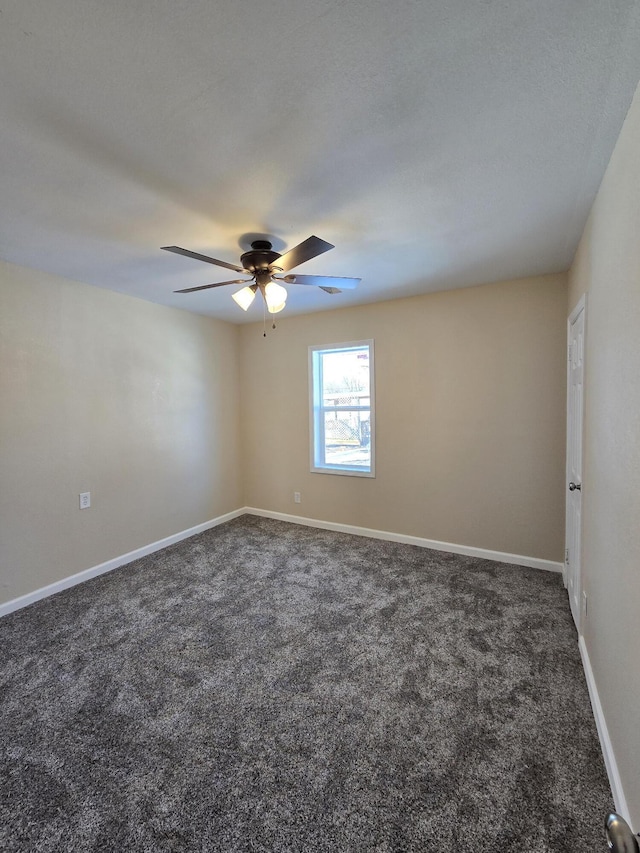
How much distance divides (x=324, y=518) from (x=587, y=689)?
278 centimetres

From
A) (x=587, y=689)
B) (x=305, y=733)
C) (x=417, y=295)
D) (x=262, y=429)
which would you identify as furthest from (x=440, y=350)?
(x=305, y=733)

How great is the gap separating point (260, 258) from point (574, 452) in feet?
8.09

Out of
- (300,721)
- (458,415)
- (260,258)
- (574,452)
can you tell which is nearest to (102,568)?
(300,721)

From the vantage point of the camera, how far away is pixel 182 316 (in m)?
3.94

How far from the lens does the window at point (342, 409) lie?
3.99 metres

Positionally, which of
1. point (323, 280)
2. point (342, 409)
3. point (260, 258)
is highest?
point (260, 258)

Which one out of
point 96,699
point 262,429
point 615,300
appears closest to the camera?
point 615,300

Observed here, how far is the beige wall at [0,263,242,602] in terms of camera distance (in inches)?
105

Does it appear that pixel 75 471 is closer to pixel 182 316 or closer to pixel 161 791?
pixel 182 316

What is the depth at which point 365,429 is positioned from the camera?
4.04 meters

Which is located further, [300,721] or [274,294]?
[274,294]

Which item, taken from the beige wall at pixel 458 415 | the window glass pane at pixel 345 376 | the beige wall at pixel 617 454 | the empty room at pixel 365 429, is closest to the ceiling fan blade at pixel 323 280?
the empty room at pixel 365 429

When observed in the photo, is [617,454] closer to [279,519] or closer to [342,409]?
[342,409]

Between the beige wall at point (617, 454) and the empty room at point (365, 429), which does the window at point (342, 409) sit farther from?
the beige wall at point (617, 454)
